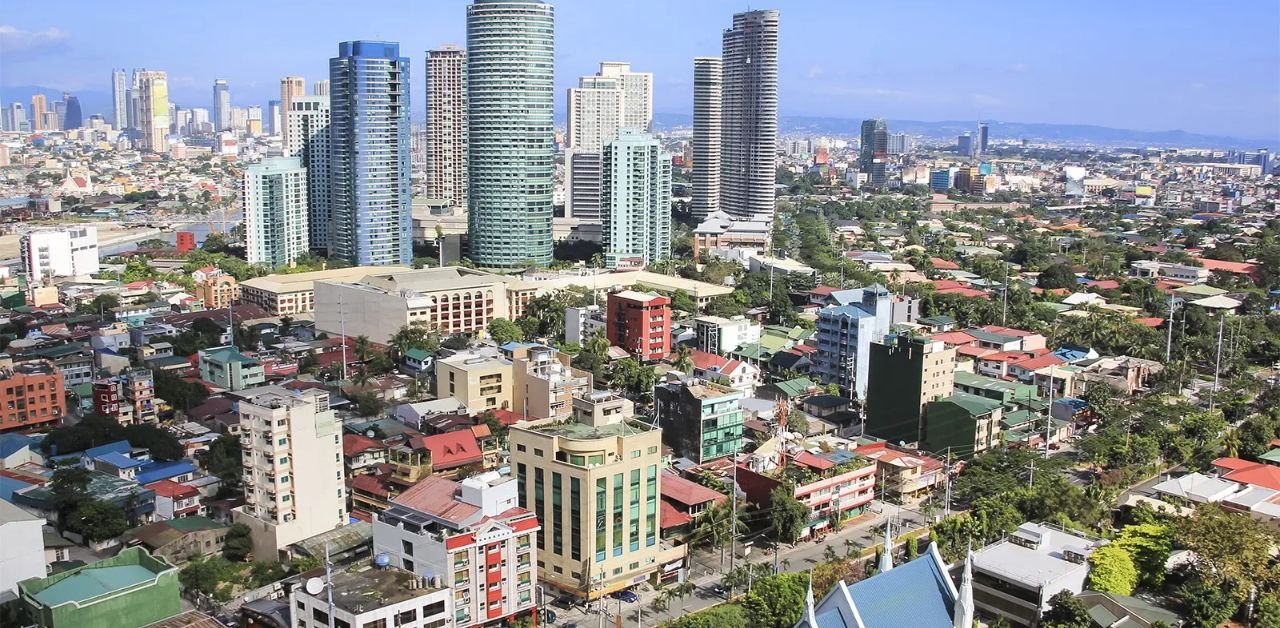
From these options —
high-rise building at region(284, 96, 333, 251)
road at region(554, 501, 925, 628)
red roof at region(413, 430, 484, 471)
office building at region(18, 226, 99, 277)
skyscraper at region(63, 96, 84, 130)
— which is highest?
skyscraper at region(63, 96, 84, 130)

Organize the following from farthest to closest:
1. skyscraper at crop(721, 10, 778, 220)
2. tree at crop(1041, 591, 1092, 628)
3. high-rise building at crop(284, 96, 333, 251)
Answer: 1. skyscraper at crop(721, 10, 778, 220)
2. high-rise building at crop(284, 96, 333, 251)
3. tree at crop(1041, 591, 1092, 628)

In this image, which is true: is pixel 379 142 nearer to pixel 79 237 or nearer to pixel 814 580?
pixel 79 237

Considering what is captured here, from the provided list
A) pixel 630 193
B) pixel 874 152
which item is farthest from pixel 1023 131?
pixel 630 193

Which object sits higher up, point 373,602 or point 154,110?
point 154,110

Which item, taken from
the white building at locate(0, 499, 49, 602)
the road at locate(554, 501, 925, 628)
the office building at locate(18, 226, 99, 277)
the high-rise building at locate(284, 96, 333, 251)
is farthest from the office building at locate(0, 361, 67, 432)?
the high-rise building at locate(284, 96, 333, 251)

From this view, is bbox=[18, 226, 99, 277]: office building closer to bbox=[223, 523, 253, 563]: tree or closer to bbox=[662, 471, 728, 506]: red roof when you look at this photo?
bbox=[223, 523, 253, 563]: tree

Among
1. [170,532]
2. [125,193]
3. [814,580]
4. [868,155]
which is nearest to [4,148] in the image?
[125,193]

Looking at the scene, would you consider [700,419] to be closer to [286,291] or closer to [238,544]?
[238,544]
